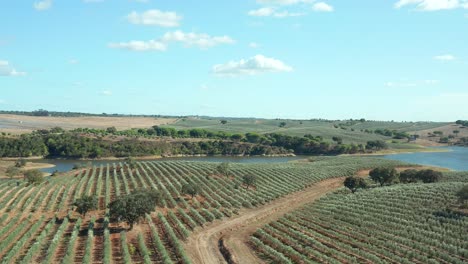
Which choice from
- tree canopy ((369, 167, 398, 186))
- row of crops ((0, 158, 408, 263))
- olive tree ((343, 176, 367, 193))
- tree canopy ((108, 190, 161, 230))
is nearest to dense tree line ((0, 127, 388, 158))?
row of crops ((0, 158, 408, 263))

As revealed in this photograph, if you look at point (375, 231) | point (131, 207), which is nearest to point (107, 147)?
point (131, 207)

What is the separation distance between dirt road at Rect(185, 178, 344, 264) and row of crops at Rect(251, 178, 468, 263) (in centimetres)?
152

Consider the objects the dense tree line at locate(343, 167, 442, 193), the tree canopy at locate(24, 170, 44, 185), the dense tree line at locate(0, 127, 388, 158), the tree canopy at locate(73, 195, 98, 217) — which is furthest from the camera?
the dense tree line at locate(0, 127, 388, 158)

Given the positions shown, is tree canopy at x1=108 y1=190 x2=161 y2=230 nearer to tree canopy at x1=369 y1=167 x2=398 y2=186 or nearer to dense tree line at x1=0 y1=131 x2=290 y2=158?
tree canopy at x1=369 y1=167 x2=398 y2=186

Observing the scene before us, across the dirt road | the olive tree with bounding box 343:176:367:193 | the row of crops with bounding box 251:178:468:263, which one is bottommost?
the dirt road

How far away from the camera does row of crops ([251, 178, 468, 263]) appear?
35562mm

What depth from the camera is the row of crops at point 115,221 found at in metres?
35.9

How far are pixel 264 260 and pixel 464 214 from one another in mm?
24199

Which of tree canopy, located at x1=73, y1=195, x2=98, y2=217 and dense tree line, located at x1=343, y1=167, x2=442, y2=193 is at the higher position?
dense tree line, located at x1=343, y1=167, x2=442, y2=193

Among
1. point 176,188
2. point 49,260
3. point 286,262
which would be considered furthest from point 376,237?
point 176,188

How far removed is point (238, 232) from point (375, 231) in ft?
47.3

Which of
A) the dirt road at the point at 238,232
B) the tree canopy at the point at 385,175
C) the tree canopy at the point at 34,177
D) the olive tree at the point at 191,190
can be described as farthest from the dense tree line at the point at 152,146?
the dirt road at the point at 238,232

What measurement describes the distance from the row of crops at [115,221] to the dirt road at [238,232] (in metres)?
1.48

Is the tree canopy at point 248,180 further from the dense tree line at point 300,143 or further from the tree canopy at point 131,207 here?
the dense tree line at point 300,143
